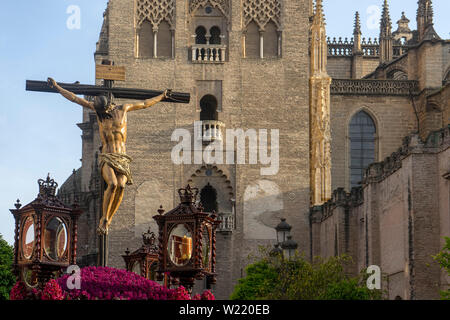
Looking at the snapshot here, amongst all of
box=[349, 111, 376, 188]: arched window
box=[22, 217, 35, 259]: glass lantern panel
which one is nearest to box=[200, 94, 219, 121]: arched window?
box=[349, 111, 376, 188]: arched window

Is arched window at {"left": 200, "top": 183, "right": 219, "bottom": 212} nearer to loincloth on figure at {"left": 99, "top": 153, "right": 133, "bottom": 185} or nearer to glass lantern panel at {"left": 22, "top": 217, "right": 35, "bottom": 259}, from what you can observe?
loincloth on figure at {"left": 99, "top": 153, "right": 133, "bottom": 185}

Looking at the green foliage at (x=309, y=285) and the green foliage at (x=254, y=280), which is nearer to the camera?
the green foliage at (x=309, y=285)

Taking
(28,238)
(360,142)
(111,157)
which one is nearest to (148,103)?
(111,157)

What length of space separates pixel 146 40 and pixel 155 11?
1.49 metres

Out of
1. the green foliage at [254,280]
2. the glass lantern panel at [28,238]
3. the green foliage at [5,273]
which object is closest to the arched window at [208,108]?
the green foliage at [5,273]

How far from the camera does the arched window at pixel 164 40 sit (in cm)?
4878

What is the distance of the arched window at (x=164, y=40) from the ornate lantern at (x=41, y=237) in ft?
111

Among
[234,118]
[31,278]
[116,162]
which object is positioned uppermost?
[234,118]

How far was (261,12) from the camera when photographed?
163 feet

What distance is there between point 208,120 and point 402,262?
15271 millimetres

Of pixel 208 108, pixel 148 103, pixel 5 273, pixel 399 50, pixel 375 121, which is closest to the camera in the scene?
pixel 148 103

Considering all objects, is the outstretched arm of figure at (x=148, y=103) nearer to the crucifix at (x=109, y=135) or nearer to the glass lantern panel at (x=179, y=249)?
the crucifix at (x=109, y=135)

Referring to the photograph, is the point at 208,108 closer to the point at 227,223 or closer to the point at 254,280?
the point at 227,223
